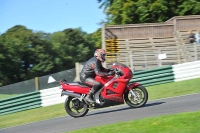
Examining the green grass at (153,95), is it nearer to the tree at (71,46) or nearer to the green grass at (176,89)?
the green grass at (176,89)

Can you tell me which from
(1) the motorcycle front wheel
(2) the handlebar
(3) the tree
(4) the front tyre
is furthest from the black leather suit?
(3) the tree

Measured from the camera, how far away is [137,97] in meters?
10.8

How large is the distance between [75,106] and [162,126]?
13.0 ft

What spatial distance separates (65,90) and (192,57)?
9.75m

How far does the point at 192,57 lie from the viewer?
19062 mm

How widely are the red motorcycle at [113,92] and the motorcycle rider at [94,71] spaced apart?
12 centimetres

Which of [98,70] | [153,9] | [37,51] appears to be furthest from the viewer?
[37,51]

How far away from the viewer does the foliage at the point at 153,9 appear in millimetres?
30703

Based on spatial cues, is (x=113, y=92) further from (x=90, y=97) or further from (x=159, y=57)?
(x=159, y=57)

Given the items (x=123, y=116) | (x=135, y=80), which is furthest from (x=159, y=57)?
(x=123, y=116)

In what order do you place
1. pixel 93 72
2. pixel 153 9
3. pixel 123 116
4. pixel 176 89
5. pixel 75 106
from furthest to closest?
pixel 153 9 < pixel 176 89 < pixel 75 106 < pixel 93 72 < pixel 123 116

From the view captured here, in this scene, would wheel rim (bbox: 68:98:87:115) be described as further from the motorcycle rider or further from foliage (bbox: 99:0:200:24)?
foliage (bbox: 99:0:200:24)

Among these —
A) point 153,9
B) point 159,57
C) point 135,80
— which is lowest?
point 135,80

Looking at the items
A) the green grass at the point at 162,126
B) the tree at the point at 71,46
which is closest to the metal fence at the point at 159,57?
the green grass at the point at 162,126
